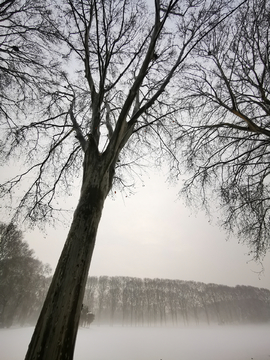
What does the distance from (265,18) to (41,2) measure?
241 inches

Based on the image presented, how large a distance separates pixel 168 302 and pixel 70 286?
63.3 m

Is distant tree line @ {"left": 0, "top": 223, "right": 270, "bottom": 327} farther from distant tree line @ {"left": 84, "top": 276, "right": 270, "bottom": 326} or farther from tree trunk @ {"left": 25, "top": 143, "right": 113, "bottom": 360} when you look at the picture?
tree trunk @ {"left": 25, "top": 143, "right": 113, "bottom": 360}

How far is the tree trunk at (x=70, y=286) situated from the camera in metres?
1.28

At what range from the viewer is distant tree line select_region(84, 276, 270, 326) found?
4700 cm

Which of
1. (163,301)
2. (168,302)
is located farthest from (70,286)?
(168,302)

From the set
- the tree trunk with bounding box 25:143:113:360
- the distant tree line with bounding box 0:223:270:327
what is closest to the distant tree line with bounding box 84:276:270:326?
the distant tree line with bounding box 0:223:270:327

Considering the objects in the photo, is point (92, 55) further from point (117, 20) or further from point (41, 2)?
point (41, 2)

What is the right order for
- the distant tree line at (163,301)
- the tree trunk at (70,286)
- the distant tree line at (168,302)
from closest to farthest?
the tree trunk at (70,286) < the distant tree line at (163,301) < the distant tree line at (168,302)

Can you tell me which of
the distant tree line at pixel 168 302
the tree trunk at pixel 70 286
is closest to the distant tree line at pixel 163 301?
the distant tree line at pixel 168 302

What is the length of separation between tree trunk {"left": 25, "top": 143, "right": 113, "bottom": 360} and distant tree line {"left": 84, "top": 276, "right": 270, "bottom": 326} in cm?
5345

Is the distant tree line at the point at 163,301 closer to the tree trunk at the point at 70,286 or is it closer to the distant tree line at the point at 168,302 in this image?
the distant tree line at the point at 168,302

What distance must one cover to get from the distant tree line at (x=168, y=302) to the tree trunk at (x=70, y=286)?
53.5 m

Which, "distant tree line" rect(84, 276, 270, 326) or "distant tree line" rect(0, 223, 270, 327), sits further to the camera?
"distant tree line" rect(84, 276, 270, 326)

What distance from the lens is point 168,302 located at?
51.2 meters
